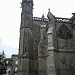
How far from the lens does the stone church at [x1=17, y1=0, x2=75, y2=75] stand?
20750 millimetres

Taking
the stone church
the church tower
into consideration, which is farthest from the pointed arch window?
the church tower

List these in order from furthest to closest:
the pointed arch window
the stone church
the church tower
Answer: the church tower
the pointed arch window
the stone church

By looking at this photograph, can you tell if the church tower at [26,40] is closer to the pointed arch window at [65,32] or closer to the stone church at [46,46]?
the stone church at [46,46]

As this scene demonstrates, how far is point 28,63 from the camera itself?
2397cm

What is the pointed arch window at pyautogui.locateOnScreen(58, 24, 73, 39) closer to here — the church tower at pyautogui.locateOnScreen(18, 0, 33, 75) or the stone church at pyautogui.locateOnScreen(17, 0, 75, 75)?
the stone church at pyautogui.locateOnScreen(17, 0, 75, 75)

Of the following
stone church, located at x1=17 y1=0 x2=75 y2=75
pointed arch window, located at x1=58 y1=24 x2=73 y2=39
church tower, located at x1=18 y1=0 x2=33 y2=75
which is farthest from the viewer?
church tower, located at x1=18 y1=0 x2=33 y2=75

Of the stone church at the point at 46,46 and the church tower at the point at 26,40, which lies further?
the church tower at the point at 26,40

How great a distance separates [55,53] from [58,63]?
4.51 ft

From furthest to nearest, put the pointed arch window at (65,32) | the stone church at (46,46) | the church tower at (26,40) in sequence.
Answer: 1. the church tower at (26,40)
2. the pointed arch window at (65,32)
3. the stone church at (46,46)

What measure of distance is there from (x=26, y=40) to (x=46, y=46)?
3584mm

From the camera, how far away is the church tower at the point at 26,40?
23744 millimetres

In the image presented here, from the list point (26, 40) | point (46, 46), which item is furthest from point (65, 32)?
point (26, 40)

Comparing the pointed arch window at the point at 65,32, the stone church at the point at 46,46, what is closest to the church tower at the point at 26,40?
the stone church at the point at 46,46

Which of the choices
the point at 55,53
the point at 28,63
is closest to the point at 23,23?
the point at 28,63
